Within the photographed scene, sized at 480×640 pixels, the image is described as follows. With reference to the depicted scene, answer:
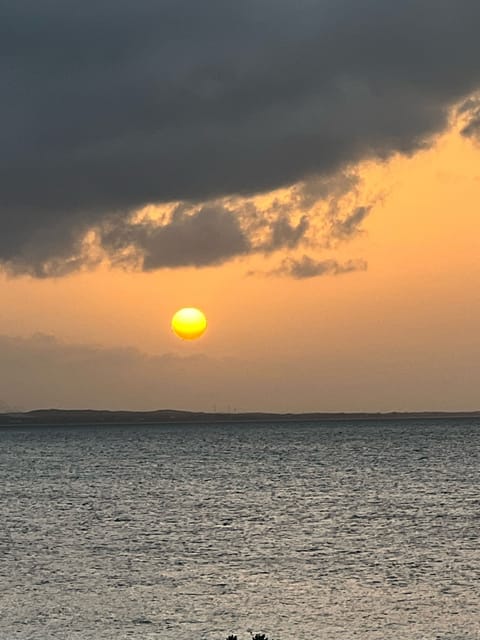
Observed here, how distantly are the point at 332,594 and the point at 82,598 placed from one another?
12.5 metres

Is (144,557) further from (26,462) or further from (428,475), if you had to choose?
(26,462)

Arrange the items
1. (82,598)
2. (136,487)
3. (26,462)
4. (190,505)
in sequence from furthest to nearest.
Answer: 1. (26,462)
2. (136,487)
3. (190,505)
4. (82,598)

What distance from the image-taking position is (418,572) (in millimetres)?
56469

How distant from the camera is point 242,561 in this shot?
6078cm

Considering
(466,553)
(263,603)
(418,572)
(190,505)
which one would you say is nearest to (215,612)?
(263,603)

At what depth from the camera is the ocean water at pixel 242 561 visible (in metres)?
44.4

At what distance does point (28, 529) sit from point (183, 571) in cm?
2472

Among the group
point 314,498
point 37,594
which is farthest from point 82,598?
point 314,498

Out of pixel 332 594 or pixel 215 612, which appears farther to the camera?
pixel 332 594

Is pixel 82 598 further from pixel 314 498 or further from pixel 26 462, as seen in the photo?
pixel 26 462

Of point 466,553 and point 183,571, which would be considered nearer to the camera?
point 183,571

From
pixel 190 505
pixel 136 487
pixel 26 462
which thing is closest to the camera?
pixel 190 505

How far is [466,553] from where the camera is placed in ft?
206

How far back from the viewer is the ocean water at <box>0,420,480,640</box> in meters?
44.4
